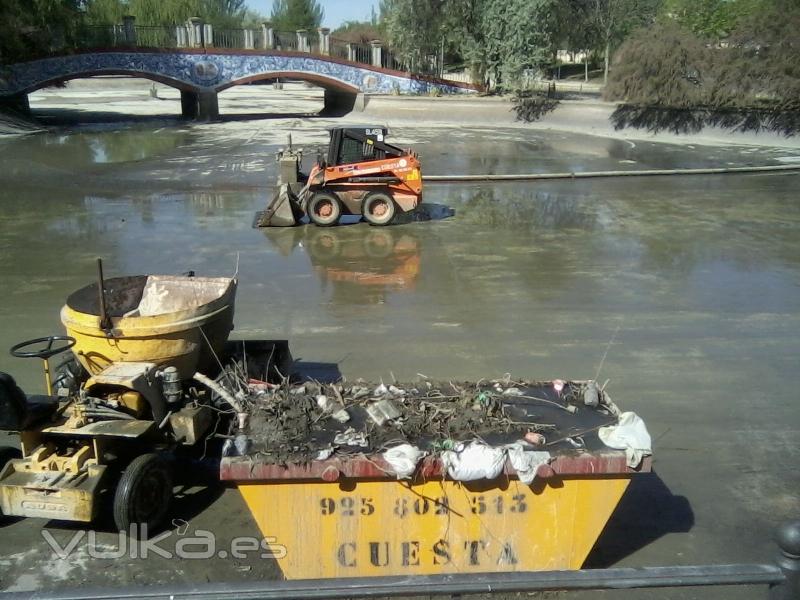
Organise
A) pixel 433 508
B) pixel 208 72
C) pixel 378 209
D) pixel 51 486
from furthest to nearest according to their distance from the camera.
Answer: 1. pixel 208 72
2. pixel 378 209
3. pixel 51 486
4. pixel 433 508

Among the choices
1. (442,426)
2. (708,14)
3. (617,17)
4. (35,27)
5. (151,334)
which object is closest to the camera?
(442,426)

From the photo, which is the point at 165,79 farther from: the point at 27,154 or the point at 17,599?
the point at 17,599

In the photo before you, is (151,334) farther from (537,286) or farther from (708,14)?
(708,14)

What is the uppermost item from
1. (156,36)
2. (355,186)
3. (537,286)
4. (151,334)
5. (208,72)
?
(156,36)

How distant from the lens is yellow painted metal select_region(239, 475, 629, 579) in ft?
14.7

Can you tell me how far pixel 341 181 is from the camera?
16.3 metres

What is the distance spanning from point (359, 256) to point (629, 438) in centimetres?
973

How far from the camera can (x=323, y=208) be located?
1622 centimetres

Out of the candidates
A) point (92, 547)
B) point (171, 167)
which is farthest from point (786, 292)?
point (171, 167)

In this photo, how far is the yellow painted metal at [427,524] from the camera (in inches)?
177

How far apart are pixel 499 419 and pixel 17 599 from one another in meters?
3.18

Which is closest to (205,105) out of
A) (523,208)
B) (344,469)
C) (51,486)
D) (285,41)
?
(285,41)

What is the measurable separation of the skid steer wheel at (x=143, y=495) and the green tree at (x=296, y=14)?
9774 centimetres

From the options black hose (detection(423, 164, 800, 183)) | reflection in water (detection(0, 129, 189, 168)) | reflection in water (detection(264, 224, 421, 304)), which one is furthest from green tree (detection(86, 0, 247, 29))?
reflection in water (detection(264, 224, 421, 304))
